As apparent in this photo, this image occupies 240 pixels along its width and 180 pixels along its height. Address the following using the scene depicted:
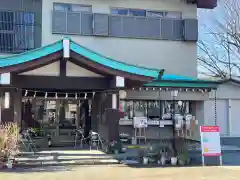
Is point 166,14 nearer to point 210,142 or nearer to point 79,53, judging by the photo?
point 79,53

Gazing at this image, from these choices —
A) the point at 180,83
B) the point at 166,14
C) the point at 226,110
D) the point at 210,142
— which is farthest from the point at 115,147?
the point at 226,110

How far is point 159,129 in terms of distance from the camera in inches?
699

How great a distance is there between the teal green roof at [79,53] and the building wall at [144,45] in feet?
14.3

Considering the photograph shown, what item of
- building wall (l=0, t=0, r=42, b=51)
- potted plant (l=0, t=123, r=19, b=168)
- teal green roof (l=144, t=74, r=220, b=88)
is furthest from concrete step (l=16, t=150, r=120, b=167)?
building wall (l=0, t=0, r=42, b=51)

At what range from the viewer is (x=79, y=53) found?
12805 millimetres

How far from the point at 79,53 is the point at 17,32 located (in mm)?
5905

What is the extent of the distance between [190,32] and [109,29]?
4143 millimetres

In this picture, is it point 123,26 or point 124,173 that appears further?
point 123,26

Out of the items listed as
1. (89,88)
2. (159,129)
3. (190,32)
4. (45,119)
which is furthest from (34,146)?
(190,32)

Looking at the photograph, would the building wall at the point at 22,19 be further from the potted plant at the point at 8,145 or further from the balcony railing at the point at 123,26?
the potted plant at the point at 8,145

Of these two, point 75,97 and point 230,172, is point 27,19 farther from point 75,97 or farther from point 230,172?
point 230,172

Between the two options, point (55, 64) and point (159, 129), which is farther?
point (159, 129)

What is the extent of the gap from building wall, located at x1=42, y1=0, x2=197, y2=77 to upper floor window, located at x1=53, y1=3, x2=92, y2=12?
186 millimetres

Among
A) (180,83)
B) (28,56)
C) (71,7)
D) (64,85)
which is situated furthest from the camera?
(71,7)
